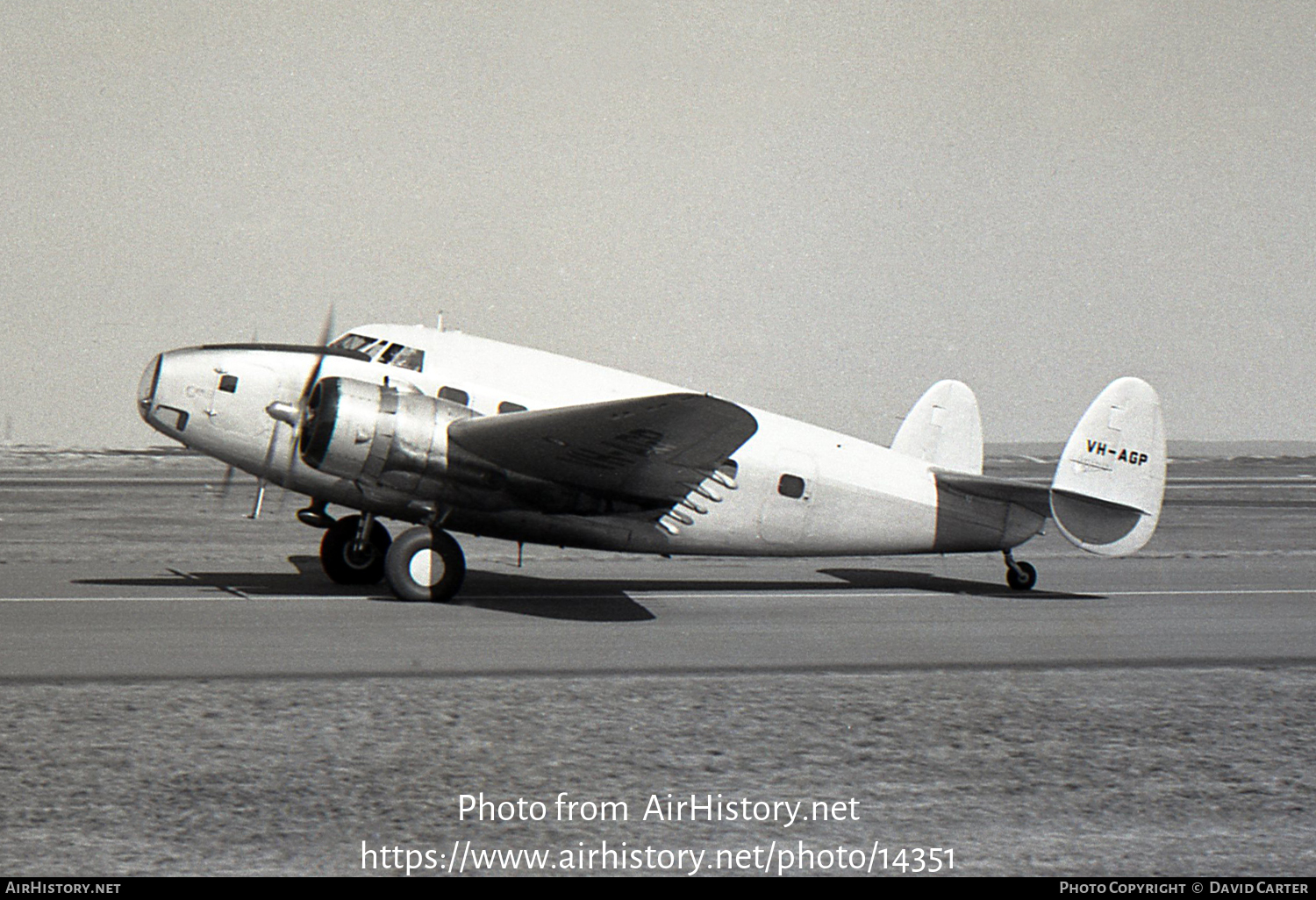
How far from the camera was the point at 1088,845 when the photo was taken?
6.95 meters

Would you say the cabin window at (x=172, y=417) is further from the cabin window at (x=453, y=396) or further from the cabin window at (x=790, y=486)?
the cabin window at (x=790, y=486)

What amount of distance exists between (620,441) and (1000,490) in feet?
19.6

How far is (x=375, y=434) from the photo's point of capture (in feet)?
49.2

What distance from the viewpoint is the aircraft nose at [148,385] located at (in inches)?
621

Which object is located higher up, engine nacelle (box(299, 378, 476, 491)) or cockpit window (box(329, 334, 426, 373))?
cockpit window (box(329, 334, 426, 373))

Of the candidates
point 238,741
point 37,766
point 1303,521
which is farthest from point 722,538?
point 1303,521

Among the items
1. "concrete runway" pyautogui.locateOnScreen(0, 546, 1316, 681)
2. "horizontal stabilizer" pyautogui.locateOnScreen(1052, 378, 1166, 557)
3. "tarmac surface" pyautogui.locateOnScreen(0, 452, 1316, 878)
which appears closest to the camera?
"tarmac surface" pyautogui.locateOnScreen(0, 452, 1316, 878)

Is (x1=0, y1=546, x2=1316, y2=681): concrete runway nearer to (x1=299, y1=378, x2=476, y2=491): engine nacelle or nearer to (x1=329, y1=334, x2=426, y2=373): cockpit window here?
(x1=299, y1=378, x2=476, y2=491): engine nacelle

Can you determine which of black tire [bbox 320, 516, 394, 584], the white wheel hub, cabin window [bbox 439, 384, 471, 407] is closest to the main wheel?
the white wheel hub

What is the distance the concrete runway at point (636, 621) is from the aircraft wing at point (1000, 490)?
128 centimetres

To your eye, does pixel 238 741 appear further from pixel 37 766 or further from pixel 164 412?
pixel 164 412

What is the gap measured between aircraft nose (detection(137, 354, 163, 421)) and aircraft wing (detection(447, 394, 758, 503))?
143 inches

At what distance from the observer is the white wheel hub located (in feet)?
52.3

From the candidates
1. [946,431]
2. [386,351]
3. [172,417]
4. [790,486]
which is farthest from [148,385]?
[946,431]
